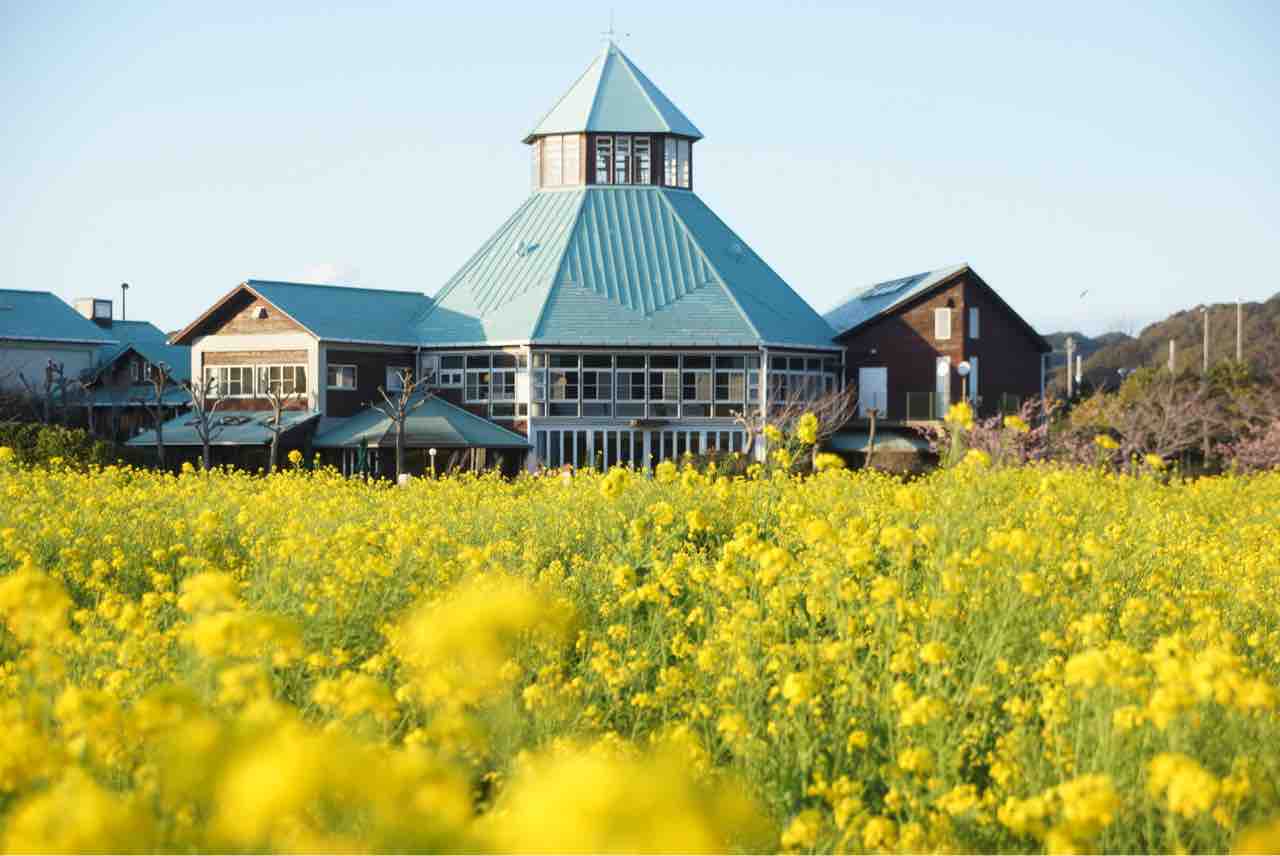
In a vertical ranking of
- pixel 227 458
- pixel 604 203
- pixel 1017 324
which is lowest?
pixel 227 458

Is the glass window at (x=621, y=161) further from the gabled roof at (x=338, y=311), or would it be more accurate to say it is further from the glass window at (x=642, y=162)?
the gabled roof at (x=338, y=311)

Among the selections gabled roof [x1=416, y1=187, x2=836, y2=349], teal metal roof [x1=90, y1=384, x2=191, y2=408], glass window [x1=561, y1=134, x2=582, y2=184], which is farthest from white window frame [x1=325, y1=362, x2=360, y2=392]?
glass window [x1=561, y1=134, x2=582, y2=184]

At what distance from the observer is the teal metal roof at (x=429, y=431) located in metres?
39.1

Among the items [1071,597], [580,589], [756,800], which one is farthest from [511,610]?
[580,589]

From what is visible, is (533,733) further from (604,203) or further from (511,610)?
(604,203)

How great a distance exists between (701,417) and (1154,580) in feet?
112

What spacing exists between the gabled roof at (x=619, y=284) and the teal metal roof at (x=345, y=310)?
959 mm

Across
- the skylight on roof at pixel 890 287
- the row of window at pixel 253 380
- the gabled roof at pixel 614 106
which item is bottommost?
the row of window at pixel 253 380

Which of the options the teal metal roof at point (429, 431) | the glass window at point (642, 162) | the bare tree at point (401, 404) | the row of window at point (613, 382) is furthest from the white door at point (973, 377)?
the bare tree at point (401, 404)

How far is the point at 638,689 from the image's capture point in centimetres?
723

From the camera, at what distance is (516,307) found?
42.6 meters

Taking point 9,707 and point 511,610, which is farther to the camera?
point 9,707

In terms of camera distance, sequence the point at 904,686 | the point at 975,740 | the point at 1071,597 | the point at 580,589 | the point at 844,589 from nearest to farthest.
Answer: the point at 904,686
the point at 975,740
the point at 844,589
the point at 1071,597
the point at 580,589

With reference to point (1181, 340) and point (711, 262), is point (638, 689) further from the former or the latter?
point (1181, 340)
